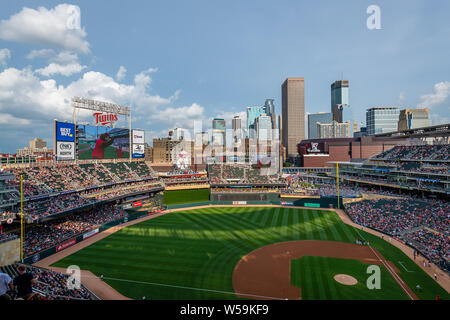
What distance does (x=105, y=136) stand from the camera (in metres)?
48.9

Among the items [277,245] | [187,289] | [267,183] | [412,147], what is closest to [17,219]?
[187,289]

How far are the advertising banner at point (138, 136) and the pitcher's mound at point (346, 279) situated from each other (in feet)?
155

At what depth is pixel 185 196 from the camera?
2095 inches

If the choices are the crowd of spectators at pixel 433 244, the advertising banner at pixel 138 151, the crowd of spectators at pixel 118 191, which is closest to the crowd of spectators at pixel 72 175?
the crowd of spectators at pixel 118 191

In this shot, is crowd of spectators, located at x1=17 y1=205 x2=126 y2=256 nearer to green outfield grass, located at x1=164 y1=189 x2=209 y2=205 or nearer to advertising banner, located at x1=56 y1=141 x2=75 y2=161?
advertising banner, located at x1=56 y1=141 x2=75 y2=161

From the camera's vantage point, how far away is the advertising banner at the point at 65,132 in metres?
39.2

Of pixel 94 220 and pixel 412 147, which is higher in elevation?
pixel 412 147

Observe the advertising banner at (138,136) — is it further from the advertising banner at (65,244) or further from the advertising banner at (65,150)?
the advertising banner at (65,244)

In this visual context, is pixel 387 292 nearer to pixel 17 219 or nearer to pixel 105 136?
pixel 17 219
